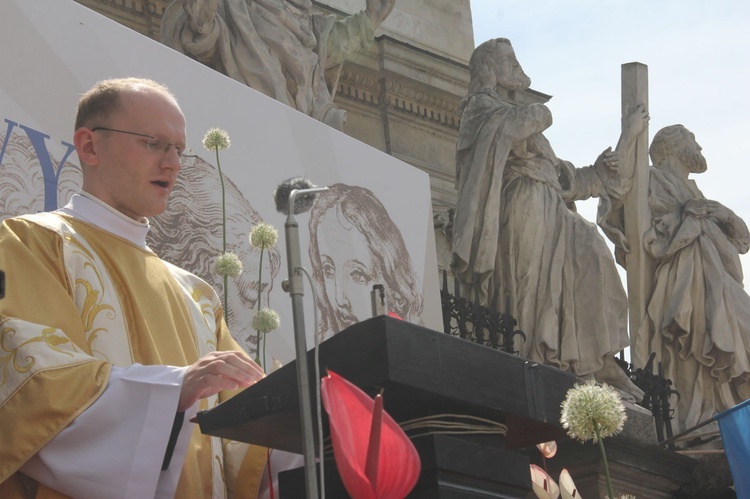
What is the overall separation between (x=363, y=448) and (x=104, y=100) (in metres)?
1.45

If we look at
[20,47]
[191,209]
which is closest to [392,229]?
[191,209]

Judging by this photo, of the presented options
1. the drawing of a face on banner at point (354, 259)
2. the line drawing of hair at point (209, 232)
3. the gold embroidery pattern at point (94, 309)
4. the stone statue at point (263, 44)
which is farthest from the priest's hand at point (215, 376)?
the stone statue at point (263, 44)

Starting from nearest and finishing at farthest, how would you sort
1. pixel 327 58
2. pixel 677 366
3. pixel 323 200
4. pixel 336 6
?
pixel 323 200 < pixel 327 58 < pixel 677 366 < pixel 336 6

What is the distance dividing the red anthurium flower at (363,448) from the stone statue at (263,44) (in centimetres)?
480

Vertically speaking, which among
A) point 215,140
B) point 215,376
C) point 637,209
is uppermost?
point 637,209

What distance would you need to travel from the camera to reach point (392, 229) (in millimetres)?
6605

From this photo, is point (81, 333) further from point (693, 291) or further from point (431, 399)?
point (693, 291)

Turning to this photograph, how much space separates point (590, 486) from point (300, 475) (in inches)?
226

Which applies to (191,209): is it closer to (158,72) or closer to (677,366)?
(158,72)

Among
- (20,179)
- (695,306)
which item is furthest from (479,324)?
(20,179)

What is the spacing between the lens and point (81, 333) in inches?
147

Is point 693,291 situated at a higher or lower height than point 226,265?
higher

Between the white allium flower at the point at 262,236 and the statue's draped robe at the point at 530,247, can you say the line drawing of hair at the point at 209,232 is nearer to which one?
the white allium flower at the point at 262,236

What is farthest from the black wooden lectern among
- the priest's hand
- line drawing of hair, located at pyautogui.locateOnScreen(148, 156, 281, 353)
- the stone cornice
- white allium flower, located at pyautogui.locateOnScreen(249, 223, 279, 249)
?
the stone cornice
